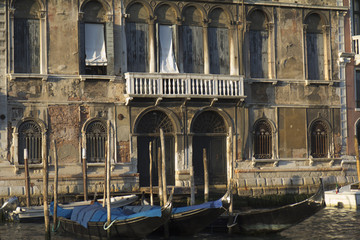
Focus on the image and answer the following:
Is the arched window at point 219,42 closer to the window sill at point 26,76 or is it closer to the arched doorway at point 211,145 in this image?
the arched doorway at point 211,145

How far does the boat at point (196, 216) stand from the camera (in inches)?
642

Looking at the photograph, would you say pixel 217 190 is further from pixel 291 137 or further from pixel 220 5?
pixel 220 5

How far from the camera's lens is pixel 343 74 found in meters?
24.2

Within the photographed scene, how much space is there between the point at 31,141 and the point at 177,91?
4.54 metres

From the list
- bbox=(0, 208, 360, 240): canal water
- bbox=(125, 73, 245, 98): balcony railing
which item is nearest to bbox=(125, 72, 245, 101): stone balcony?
bbox=(125, 73, 245, 98): balcony railing

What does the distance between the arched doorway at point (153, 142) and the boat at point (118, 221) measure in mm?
4449

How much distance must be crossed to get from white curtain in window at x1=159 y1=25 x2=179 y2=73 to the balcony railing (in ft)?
1.85

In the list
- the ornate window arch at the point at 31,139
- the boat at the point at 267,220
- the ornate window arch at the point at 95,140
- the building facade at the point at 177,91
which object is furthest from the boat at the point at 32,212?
the boat at the point at 267,220

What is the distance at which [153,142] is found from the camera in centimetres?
2189

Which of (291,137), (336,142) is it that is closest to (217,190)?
(291,137)

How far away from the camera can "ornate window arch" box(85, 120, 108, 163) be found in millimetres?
21109

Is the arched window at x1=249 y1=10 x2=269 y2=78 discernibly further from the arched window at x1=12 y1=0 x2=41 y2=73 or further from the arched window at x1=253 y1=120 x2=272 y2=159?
the arched window at x1=12 y1=0 x2=41 y2=73

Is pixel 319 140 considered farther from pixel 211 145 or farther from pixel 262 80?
pixel 211 145

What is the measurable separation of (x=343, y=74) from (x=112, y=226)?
37.8 ft
